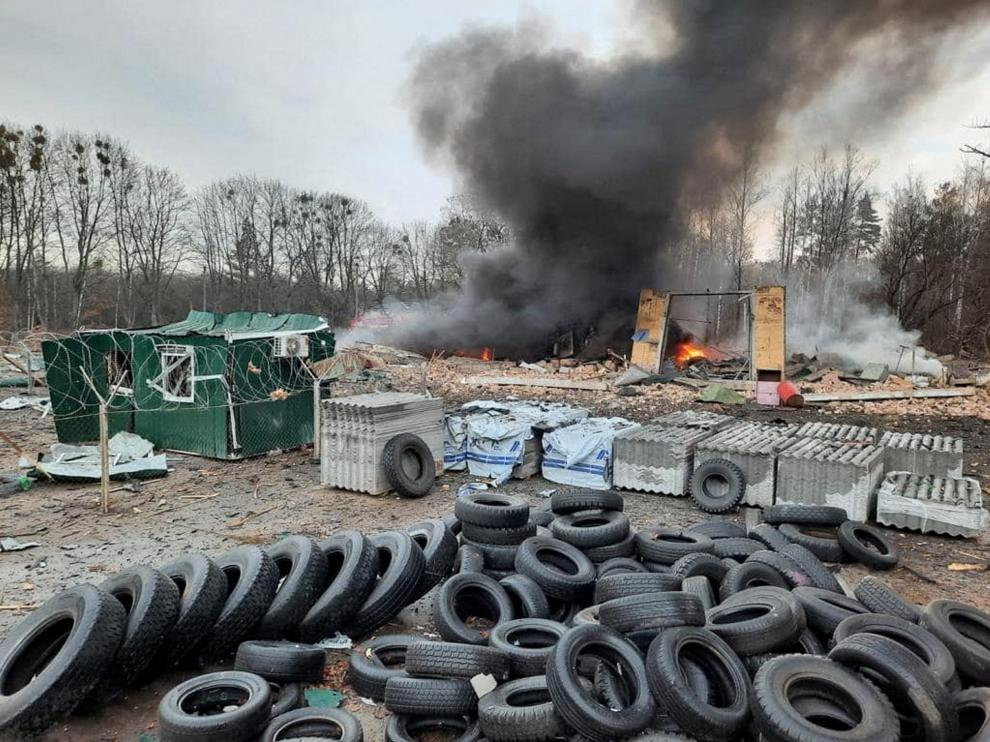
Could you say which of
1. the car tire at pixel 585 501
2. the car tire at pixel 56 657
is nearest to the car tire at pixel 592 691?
the car tire at pixel 585 501

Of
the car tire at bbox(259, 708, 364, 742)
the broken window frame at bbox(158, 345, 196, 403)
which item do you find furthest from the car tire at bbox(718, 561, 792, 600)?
the broken window frame at bbox(158, 345, 196, 403)

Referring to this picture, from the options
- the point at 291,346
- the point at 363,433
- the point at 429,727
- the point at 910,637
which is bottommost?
the point at 429,727

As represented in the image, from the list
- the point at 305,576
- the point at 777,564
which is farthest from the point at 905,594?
the point at 305,576

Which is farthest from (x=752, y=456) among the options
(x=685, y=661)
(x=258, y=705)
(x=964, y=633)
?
(x=258, y=705)

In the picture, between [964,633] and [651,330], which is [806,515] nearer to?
[964,633]

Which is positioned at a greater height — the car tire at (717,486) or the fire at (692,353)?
the fire at (692,353)

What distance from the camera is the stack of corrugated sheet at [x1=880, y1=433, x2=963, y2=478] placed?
24.9 ft

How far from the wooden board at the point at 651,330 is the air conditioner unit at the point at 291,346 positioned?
1238cm

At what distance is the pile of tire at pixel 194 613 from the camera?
324 cm

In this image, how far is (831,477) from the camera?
6.93m

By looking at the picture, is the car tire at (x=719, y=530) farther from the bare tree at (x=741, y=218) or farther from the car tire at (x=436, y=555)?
the bare tree at (x=741, y=218)

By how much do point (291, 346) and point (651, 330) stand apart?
13531mm

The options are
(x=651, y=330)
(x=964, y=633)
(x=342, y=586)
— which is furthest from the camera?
(x=651, y=330)

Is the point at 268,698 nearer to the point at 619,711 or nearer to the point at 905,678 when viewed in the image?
the point at 619,711
